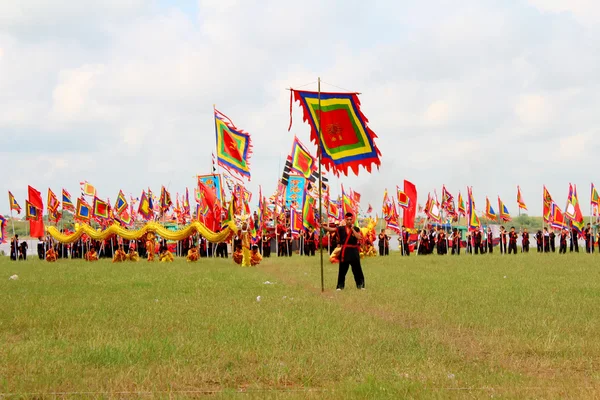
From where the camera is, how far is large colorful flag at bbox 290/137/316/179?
34.1 metres

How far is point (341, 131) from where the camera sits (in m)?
16.4

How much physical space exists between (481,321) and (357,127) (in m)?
6.92

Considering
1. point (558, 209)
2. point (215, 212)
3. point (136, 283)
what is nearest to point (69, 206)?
point (215, 212)

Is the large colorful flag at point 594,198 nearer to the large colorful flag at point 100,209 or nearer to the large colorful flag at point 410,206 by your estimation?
the large colorful flag at point 410,206

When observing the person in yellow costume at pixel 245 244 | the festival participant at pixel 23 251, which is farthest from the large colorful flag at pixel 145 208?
the person in yellow costume at pixel 245 244

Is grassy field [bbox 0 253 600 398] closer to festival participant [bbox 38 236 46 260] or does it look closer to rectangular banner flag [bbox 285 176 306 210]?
rectangular banner flag [bbox 285 176 306 210]

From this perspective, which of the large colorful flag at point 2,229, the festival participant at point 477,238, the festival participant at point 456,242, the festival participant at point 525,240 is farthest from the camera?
the large colorful flag at point 2,229

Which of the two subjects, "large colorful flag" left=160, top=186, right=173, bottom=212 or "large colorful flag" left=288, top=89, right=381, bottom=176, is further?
"large colorful flag" left=160, top=186, right=173, bottom=212

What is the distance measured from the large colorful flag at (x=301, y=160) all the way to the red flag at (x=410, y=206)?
6201 millimetres

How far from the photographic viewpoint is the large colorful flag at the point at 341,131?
16328 millimetres

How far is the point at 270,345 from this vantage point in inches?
335

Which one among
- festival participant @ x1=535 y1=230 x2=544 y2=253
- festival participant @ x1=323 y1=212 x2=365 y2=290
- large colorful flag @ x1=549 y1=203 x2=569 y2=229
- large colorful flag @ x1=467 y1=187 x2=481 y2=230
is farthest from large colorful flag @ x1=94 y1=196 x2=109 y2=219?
festival participant @ x1=323 y1=212 x2=365 y2=290

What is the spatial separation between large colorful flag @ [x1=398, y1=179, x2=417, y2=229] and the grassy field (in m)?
22.7

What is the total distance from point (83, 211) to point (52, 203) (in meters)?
2.77
